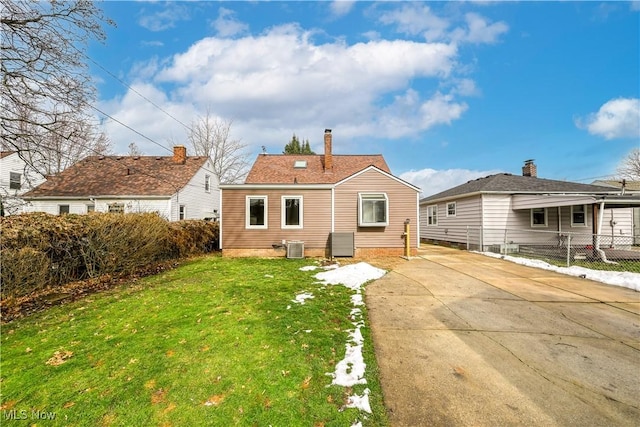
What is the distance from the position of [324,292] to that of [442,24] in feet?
34.6

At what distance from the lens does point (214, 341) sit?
388 cm

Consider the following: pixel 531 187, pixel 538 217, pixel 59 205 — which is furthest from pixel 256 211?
pixel 59 205

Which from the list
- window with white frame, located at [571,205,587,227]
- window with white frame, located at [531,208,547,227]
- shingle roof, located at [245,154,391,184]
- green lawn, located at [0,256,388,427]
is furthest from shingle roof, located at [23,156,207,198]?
window with white frame, located at [571,205,587,227]

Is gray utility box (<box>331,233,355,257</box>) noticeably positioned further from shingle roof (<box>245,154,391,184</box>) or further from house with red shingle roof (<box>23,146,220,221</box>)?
house with red shingle roof (<box>23,146,220,221</box>)

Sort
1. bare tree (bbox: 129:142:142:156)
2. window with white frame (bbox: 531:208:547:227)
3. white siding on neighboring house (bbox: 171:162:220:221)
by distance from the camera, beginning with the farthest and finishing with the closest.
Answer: bare tree (bbox: 129:142:142:156) < white siding on neighboring house (bbox: 171:162:220:221) < window with white frame (bbox: 531:208:547:227)

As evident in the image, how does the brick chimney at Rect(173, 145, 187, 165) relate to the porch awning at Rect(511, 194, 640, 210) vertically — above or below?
above

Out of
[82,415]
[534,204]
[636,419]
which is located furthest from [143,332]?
[534,204]

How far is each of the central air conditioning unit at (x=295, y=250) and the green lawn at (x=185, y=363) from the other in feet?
18.1

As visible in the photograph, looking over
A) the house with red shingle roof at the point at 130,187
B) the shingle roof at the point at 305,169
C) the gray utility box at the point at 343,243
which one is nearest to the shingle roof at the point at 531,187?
the shingle roof at the point at 305,169

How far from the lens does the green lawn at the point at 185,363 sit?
2.54 meters

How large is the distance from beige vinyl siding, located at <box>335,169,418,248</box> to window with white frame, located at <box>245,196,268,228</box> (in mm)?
3231

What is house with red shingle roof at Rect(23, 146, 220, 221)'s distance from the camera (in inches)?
668

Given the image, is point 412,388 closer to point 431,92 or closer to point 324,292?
point 324,292

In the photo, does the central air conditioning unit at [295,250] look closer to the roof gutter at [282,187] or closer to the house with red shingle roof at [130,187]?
the roof gutter at [282,187]
